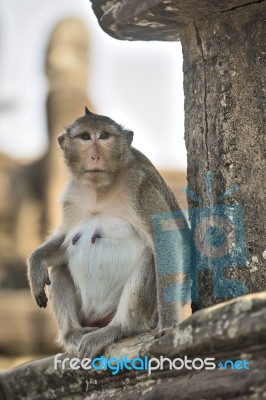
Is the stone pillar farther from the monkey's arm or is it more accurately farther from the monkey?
the monkey's arm

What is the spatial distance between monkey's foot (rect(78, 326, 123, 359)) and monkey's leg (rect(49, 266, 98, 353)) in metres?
0.25

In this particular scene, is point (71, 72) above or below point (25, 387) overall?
above

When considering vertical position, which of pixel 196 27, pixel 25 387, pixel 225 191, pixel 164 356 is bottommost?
pixel 25 387

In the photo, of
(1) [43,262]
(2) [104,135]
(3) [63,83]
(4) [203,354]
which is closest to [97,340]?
(1) [43,262]

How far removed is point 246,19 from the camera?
7871 mm

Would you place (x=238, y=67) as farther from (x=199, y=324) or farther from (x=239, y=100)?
(x=199, y=324)

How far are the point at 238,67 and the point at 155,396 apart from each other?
2.59 metres

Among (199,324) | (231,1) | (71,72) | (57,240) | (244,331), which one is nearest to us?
(244,331)

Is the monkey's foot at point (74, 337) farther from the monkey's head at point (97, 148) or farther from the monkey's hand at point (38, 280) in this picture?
the monkey's head at point (97, 148)

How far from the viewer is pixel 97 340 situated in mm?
8117

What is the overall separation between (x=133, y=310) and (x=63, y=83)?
20.7 m

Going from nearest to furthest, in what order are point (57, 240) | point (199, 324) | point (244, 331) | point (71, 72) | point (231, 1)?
1. point (244, 331)
2. point (199, 324)
3. point (231, 1)
4. point (57, 240)
5. point (71, 72)

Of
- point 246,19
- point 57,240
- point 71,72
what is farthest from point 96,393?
point 71,72

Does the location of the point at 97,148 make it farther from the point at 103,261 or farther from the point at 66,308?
the point at 66,308
